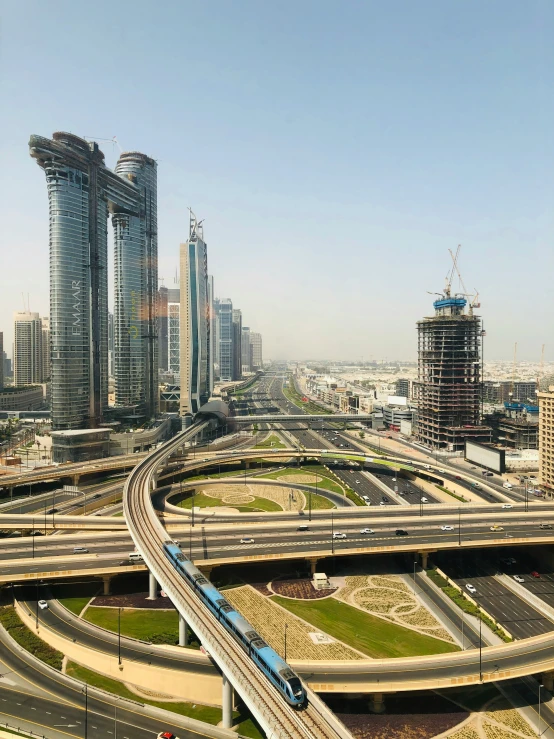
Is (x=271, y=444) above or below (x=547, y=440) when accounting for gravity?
below

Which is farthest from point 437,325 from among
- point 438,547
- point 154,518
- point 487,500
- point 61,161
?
point 61,161

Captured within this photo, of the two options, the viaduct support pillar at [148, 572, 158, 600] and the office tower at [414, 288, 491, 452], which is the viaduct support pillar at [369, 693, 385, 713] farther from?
the office tower at [414, 288, 491, 452]

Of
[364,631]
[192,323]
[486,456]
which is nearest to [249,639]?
[364,631]

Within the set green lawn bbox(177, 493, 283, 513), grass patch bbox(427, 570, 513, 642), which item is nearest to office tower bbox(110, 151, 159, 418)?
green lawn bbox(177, 493, 283, 513)

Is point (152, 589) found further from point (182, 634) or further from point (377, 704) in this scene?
point (377, 704)

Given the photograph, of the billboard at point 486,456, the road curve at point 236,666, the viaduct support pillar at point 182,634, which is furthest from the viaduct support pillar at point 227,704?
the billboard at point 486,456
